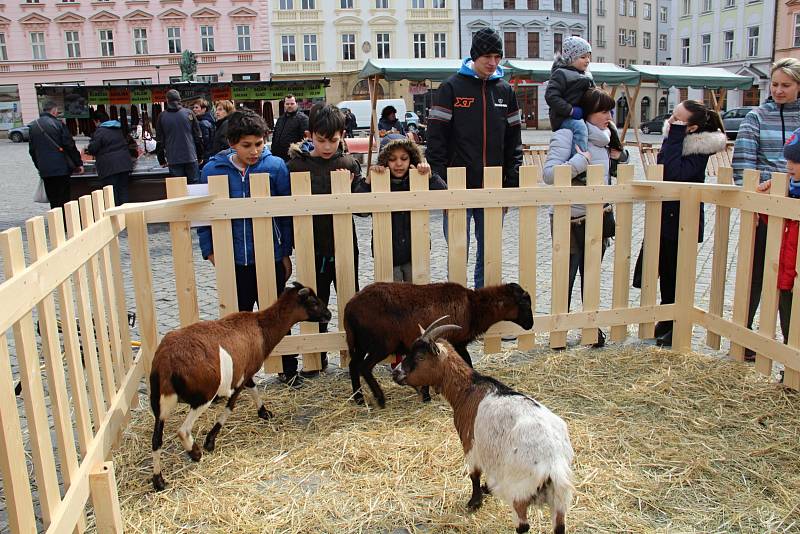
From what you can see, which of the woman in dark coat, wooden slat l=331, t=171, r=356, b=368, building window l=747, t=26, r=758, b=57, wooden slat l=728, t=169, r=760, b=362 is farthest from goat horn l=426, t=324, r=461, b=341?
building window l=747, t=26, r=758, b=57

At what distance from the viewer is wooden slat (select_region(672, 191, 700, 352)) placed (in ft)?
17.8

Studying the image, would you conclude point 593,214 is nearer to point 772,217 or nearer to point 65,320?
point 772,217

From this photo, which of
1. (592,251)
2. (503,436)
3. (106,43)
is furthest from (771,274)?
(106,43)

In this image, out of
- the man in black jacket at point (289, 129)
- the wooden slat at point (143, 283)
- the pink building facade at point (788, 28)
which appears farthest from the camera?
the pink building facade at point (788, 28)

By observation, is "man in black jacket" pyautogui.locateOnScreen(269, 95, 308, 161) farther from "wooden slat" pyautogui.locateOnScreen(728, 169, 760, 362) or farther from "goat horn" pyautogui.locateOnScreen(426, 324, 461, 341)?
"goat horn" pyautogui.locateOnScreen(426, 324, 461, 341)

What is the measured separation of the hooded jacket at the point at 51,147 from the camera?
1116cm

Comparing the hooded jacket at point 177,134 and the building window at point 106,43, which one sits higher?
the building window at point 106,43

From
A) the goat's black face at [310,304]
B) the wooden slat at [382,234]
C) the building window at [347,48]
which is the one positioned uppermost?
the building window at [347,48]

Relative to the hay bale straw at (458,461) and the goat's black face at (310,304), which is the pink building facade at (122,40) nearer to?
the goat's black face at (310,304)

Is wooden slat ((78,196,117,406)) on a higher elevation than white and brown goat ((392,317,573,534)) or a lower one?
higher

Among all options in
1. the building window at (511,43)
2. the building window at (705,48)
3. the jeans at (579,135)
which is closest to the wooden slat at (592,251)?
the jeans at (579,135)

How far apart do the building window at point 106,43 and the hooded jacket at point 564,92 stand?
64.4 m

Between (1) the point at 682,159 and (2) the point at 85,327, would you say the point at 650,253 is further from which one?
(2) the point at 85,327

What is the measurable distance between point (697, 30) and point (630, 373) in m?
63.1
